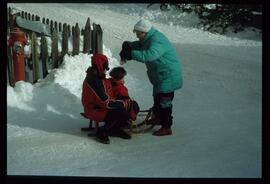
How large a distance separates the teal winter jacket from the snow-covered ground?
0.58 metres

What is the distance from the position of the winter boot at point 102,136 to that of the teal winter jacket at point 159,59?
0.73 metres

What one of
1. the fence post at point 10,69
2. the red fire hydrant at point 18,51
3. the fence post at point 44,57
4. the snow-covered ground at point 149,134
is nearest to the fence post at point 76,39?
the snow-covered ground at point 149,134

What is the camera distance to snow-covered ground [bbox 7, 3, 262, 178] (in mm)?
4754

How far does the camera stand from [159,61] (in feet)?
17.2

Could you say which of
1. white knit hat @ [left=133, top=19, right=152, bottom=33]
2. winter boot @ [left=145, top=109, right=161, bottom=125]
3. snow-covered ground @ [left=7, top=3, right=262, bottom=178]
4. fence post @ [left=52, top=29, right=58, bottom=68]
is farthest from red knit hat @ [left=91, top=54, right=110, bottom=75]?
fence post @ [left=52, top=29, right=58, bottom=68]

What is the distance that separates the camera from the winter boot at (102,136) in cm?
514

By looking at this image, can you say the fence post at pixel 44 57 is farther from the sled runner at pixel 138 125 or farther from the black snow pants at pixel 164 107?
the black snow pants at pixel 164 107

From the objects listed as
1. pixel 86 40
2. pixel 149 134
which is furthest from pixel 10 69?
pixel 149 134

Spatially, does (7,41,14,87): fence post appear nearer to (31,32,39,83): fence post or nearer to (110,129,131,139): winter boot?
(31,32,39,83): fence post

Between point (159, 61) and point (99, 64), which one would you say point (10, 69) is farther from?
point (159, 61)

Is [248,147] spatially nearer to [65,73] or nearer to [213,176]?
[213,176]

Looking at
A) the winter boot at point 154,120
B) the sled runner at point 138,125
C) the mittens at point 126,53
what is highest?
the mittens at point 126,53

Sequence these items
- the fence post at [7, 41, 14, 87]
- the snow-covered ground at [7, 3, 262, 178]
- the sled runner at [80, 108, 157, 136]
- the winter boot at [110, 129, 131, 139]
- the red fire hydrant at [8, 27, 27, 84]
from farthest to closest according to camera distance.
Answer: the fence post at [7, 41, 14, 87], the red fire hydrant at [8, 27, 27, 84], the sled runner at [80, 108, 157, 136], the winter boot at [110, 129, 131, 139], the snow-covered ground at [7, 3, 262, 178]

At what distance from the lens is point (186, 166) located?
15.5 feet
